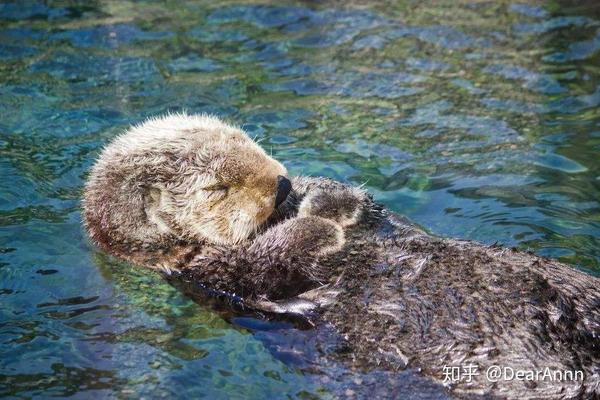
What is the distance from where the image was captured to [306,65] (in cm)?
781

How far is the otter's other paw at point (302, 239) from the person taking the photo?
3.76 metres

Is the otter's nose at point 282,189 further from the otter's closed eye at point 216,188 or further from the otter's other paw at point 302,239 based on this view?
the otter's closed eye at point 216,188

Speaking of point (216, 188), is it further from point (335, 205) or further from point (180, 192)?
point (335, 205)

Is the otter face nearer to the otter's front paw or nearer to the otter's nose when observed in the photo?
the otter's nose

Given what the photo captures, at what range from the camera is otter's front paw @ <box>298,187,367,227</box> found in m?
4.10

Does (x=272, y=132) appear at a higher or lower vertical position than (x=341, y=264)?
lower

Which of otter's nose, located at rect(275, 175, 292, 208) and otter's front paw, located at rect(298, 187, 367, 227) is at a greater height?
otter's nose, located at rect(275, 175, 292, 208)

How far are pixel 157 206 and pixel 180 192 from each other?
0.50 feet

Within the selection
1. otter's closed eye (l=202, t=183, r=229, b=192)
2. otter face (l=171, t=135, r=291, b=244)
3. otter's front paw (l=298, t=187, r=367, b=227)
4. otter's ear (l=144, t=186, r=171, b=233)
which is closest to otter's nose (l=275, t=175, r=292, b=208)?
otter face (l=171, t=135, r=291, b=244)

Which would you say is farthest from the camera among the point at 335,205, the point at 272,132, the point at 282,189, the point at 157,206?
the point at 272,132

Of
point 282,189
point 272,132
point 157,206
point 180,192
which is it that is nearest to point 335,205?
point 282,189

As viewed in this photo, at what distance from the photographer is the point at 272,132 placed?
21.2ft

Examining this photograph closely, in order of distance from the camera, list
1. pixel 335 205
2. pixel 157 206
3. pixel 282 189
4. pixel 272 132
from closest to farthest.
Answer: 1. pixel 282 189
2. pixel 335 205
3. pixel 157 206
4. pixel 272 132

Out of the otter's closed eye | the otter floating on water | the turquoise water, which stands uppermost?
the otter's closed eye
